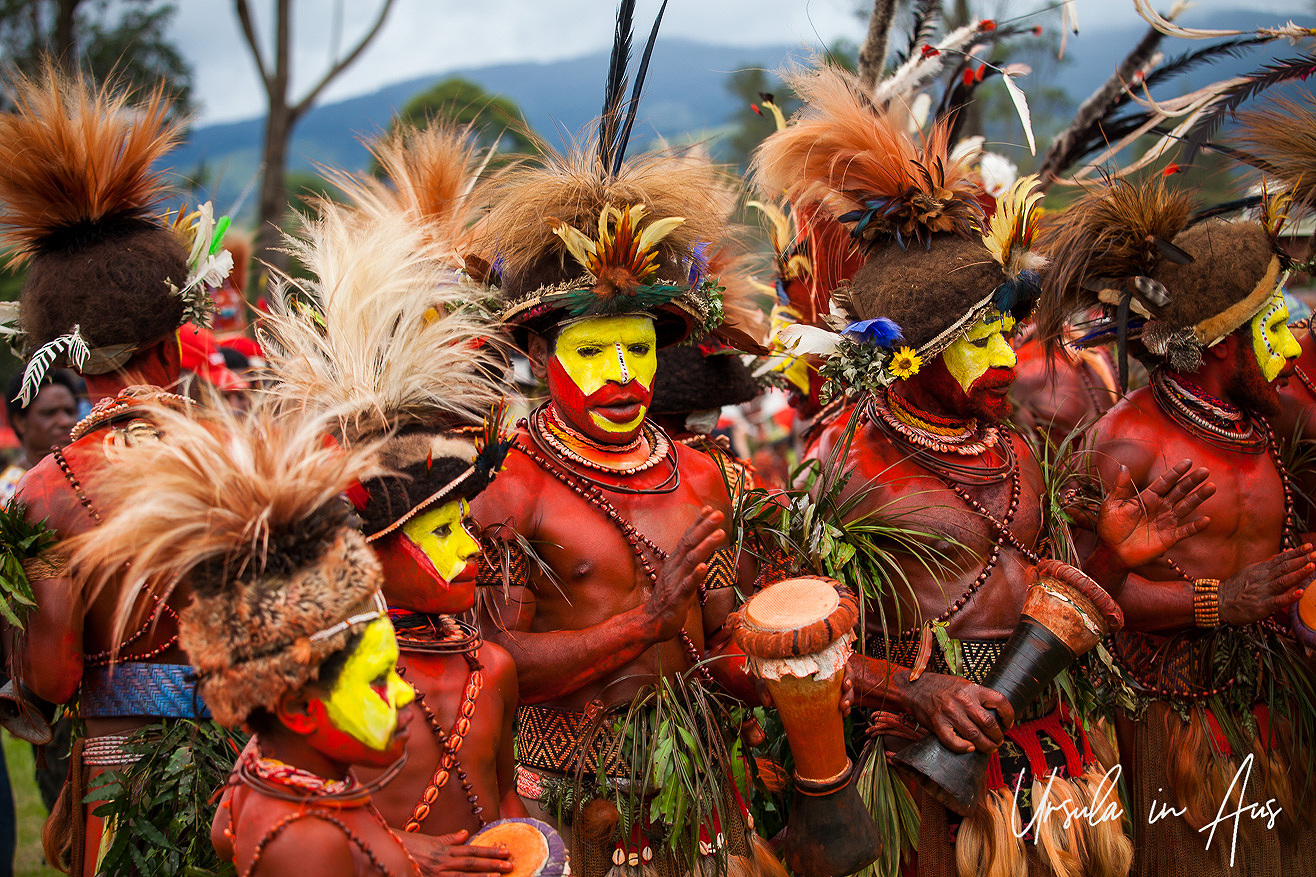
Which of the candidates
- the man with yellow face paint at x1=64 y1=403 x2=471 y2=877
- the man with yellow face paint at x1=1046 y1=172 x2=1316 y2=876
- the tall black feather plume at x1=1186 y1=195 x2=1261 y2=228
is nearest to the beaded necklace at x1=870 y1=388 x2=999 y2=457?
the man with yellow face paint at x1=1046 y1=172 x2=1316 y2=876

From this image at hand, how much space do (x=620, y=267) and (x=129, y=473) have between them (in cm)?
147

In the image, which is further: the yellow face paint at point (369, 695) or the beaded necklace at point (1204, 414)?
the beaded necklace at point (1204, 414)

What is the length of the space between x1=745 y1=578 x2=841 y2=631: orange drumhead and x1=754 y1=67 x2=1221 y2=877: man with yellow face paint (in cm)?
44

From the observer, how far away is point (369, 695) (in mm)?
1964

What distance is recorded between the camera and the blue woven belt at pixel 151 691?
3008mm

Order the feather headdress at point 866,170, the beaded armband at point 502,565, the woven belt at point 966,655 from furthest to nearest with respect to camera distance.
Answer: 1. the feather headdress at point 866,170
2. the woven belt at point 966,655
3. the beaded armband at point 502,565

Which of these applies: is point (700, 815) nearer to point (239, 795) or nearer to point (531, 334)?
point (239, 795)

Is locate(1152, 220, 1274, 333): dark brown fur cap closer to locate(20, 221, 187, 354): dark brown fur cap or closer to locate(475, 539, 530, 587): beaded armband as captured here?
locate(475, 539, 530, 587): beaded armband

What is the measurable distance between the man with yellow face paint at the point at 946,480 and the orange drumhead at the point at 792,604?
44 centimetres

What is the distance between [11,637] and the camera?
3029mm

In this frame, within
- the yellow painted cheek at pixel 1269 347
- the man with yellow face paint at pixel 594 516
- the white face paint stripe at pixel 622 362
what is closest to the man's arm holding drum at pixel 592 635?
the man with yellow face paint at pixel 594 516

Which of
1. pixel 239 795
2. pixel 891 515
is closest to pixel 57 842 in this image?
pixel 239 795

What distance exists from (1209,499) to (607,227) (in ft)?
8.24

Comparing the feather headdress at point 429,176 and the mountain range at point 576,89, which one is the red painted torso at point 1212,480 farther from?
the mountain range at point 576,89
